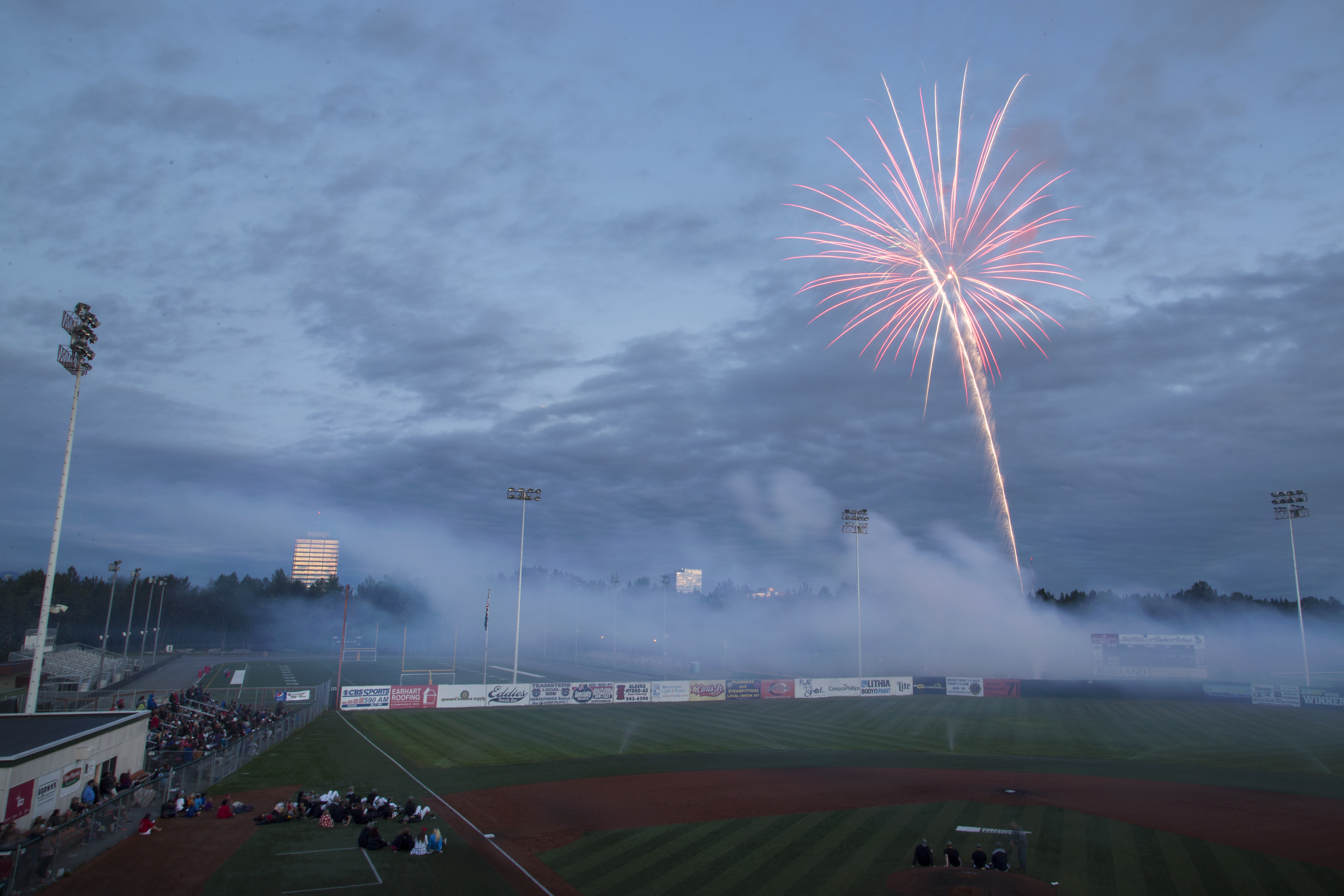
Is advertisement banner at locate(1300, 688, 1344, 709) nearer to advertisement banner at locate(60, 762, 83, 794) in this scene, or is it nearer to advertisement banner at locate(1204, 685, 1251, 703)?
advertisement banner at locate(1204, 685, 1251, 703)

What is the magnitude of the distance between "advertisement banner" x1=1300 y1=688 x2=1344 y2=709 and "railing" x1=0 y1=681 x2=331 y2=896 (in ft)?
250

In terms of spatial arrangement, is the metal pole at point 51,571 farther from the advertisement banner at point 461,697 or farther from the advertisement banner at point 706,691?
the advertisement banner at point 706,691

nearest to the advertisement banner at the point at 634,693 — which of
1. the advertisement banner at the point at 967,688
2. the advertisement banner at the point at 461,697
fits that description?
the advertisement banner at the point at 461,697

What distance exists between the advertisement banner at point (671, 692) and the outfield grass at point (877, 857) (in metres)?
40.8

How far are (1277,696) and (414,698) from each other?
7076 cm

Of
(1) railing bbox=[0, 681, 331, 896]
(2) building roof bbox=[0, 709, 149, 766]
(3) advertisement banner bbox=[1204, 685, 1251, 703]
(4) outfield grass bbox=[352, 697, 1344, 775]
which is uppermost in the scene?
(2) building roof bbox=[0, 709, 149, 766]

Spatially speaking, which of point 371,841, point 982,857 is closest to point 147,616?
point 371,841

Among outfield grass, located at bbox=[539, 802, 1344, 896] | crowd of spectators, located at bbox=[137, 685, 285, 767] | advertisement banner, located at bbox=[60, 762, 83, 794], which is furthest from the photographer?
crowd of spectators, located at bbox=[137, 685, 285, 767]

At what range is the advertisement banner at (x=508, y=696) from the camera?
205 feet

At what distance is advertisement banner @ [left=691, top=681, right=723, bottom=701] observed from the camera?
69.6 metres

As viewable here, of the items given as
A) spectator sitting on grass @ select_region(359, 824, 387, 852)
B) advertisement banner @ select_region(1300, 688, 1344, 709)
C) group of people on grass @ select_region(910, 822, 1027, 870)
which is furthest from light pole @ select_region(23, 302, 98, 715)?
advertisement banner @ select_region(1300, 688, 1344, 709)

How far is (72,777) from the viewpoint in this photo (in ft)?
84.2

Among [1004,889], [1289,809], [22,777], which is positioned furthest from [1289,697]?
[22,777]

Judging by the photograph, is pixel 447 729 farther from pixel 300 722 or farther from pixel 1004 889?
pixel 1004 889
